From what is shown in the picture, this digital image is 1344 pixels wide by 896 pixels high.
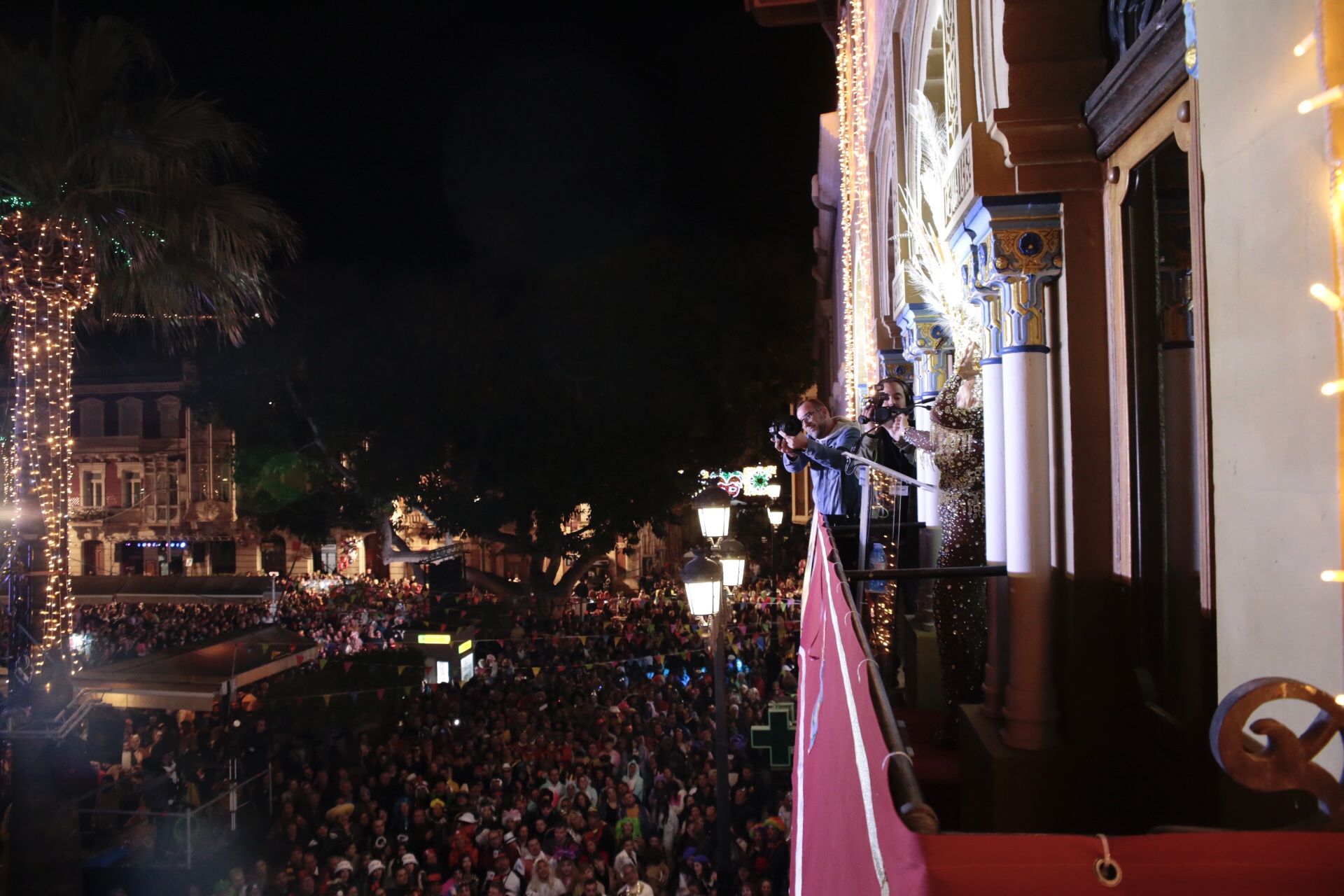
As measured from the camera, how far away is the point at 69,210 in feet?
32.1

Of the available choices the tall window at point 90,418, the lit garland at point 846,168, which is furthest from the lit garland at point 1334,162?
the tall window at point 90,418

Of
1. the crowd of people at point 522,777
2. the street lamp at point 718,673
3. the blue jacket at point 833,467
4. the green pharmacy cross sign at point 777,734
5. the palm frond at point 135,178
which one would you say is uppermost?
the palm frond at point 135,178

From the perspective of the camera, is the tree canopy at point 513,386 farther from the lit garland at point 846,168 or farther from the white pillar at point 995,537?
the white pillar at point 995,537

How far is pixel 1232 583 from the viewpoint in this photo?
2.07m

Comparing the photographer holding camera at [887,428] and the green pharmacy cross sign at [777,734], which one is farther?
the green pharmacy cross sign at [777,734]

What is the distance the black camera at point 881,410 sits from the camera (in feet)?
22.1

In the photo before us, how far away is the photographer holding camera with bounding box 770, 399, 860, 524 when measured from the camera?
24.1 feet

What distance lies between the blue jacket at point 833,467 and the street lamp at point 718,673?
116 centimetres

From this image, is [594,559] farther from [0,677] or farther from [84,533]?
[84,533]

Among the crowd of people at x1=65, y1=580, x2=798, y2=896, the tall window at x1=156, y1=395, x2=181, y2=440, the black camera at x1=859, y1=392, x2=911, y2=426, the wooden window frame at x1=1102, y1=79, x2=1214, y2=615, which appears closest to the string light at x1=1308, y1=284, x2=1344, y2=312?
the wooden window frame at x1=1102, y1=79, x2=1214, y2=615

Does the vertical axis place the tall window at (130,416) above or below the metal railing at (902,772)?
above

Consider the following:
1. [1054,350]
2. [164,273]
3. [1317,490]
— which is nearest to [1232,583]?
[1317,490]

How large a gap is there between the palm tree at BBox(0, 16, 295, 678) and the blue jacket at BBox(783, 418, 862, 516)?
7549 millimetres

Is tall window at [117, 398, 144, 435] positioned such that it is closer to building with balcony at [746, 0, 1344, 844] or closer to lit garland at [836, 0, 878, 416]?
lit garland at [836, 0, 878, 416]
